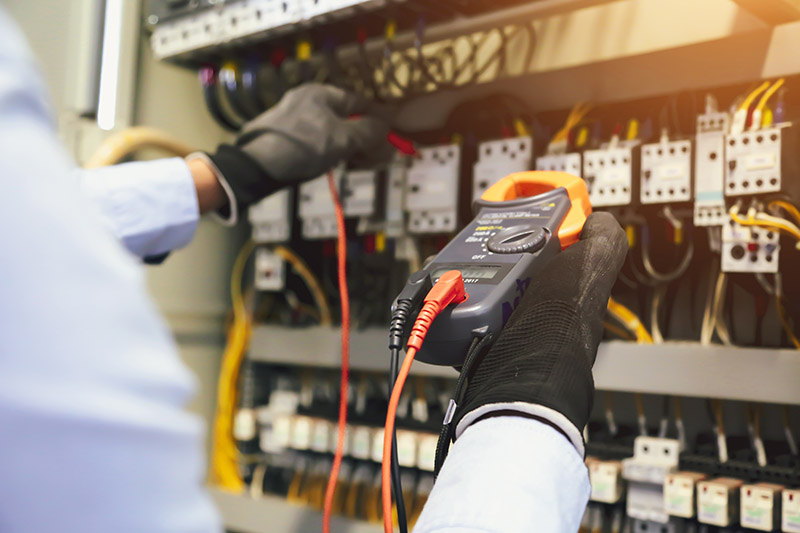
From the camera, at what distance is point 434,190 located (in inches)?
52.9

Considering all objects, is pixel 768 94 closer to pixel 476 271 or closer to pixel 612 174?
pixel 612 174

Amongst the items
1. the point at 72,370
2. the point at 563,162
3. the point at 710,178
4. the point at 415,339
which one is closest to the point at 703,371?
the point at 710,178

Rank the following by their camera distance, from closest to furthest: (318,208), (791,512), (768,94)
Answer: (791,512)
(768,94)
(318,208)

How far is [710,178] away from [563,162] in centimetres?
24

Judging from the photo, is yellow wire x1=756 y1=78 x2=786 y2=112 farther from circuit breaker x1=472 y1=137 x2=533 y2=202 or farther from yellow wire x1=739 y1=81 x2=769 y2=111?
circuit breaker x1=472 y1=137 x2=533 y2=202

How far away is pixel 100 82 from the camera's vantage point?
158 centimetres

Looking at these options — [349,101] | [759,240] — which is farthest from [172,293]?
[759,240]

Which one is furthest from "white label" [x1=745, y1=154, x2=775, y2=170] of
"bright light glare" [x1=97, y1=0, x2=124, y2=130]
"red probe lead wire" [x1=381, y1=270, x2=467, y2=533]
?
"bright light glare" [x1=97, y1=0, x2=124, y2=130]

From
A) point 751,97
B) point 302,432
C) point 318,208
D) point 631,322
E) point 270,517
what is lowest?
point 270,517

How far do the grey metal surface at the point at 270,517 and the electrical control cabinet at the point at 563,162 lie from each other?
2.48 feet

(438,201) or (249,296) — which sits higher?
(438,201)

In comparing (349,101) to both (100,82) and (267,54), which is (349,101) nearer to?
(267,54)

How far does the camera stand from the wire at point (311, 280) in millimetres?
1612

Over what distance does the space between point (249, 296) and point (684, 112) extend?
1.12 m
